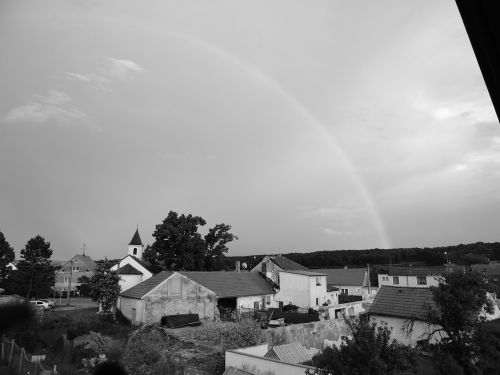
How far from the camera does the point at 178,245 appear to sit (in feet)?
207

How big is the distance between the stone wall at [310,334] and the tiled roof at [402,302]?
10.4ft

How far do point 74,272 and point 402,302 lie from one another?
241 feet

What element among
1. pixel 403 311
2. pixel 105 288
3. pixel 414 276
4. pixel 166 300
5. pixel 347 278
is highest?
pixel 414 276

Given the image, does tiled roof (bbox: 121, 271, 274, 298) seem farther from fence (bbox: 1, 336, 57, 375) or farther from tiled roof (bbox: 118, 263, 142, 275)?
tiled roof (bbox: 118, 263, 142, 275)

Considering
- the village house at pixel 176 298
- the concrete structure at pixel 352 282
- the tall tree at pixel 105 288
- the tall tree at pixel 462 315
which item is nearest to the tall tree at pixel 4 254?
the tall tree at pixel 105 288

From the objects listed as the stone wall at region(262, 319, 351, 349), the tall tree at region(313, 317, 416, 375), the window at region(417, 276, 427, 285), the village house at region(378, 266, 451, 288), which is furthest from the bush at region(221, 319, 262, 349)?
the window at region(417, 276, 427, 285)

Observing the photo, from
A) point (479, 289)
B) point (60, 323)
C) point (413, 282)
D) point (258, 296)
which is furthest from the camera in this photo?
point (413, 282)

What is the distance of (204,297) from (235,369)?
62.0ft

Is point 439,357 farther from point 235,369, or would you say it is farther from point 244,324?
point 244,324

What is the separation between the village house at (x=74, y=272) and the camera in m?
78.3

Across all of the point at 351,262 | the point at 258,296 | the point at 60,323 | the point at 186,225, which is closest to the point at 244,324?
the point at 60,323

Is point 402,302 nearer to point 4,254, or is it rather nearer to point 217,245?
point 217,245

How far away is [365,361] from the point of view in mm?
12570

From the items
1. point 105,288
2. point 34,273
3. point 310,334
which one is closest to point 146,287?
point 105,288
